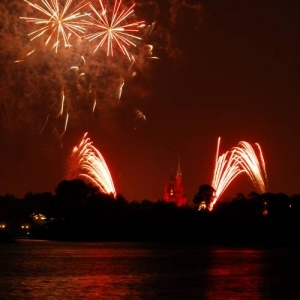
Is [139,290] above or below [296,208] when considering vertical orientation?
below

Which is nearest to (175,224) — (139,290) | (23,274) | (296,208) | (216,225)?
(216,225)

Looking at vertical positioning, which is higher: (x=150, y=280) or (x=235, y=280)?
(x=235, y=280)

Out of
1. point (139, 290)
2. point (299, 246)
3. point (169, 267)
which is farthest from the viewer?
point (299, 246)

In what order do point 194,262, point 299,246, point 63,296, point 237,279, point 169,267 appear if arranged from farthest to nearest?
1. point 299,246
2. point 194,262
3. point 169,267
4. point 237,279
5. point 63,296

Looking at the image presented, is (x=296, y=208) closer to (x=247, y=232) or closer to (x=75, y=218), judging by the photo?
(x=247, y=232)

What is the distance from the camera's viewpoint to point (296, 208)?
14075 centimetres

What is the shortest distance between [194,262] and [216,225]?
58.8m

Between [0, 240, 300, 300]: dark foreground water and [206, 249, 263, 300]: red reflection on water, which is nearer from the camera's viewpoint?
[0, 240, 300, 300]: dark foreground water

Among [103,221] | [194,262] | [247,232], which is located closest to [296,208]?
[247,232]

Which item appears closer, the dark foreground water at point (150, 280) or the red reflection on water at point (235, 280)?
the dark foreground water at point (150, 280)

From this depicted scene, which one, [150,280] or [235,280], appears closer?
[235,280]

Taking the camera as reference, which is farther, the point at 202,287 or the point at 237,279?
the point at 237,279

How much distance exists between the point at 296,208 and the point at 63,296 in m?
99.3

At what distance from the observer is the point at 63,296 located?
4566 centimetres
